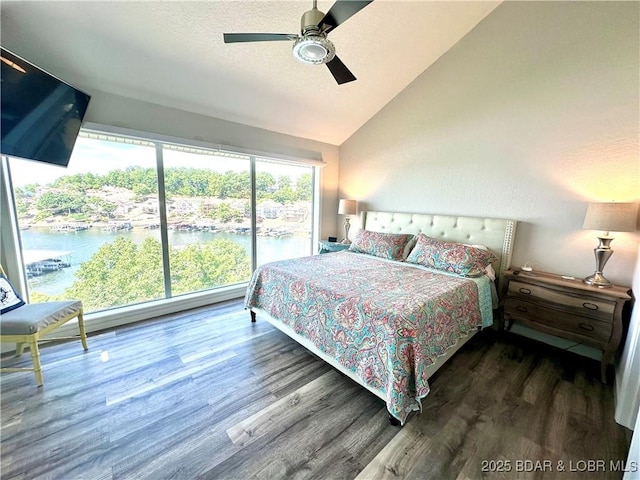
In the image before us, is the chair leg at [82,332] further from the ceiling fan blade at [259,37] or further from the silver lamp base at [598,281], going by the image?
the silver lamp base at [598,281]

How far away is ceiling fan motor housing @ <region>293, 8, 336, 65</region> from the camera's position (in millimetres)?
1487

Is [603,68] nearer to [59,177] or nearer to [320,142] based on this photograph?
[320,142]

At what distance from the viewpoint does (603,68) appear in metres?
2.31

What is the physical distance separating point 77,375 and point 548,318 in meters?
4.08

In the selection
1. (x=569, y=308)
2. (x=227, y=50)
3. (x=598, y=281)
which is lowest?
(x=569, y=308)

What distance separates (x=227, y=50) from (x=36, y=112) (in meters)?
1.58

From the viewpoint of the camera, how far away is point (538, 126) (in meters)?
2.67

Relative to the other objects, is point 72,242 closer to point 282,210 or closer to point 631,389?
point 282,210

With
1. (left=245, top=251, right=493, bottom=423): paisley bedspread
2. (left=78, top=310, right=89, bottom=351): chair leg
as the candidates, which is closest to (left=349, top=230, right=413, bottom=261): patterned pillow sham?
(left=245, top=251, right=493, bottom=423): paisley bedspread

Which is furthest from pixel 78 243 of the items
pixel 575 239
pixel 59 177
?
pixel 575 239

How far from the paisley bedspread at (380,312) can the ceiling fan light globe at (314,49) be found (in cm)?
162

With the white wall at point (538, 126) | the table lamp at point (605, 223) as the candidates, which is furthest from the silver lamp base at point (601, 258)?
the white wall at point (538, 126)

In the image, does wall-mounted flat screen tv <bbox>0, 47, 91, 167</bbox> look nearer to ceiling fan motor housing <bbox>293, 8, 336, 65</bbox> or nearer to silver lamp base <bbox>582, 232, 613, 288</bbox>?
ceiling fan motor housing <bbox>293, 8, 336, 65</bbox>

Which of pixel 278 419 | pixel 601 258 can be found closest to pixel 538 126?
pixel 601 258
